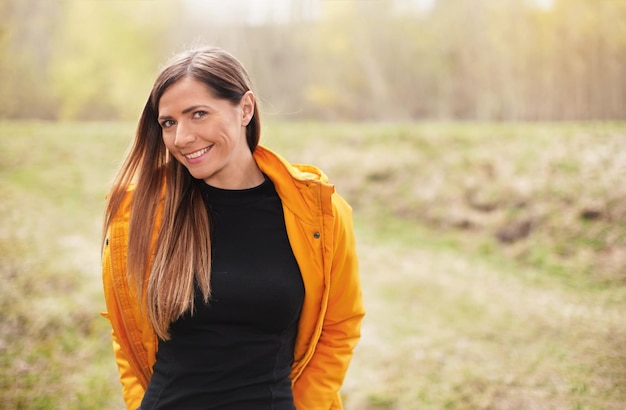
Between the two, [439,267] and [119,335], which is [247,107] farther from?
[439,267]

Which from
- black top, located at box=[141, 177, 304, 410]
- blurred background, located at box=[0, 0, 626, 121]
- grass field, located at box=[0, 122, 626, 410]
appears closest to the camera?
black top, located at box=[141, 177, 304, 410]

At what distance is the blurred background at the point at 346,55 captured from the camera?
715 centimetres

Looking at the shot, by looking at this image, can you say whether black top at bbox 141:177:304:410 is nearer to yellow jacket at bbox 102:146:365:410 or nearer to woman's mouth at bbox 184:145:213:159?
yellow jacket at bbox 102:146:365:410

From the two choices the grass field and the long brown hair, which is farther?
the grass field

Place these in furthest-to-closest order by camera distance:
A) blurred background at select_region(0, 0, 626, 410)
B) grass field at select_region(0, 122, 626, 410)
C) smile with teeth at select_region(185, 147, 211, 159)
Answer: blurred background at select_region(0, 0, 626, 410) < grass field at select_region(0, 122, 626, 410) < smile with teeth at select_region(185, 147, 211, 159)

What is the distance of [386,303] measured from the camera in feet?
16.0

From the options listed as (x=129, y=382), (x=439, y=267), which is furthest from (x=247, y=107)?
(x=439, y=267)

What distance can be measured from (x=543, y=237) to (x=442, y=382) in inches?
105

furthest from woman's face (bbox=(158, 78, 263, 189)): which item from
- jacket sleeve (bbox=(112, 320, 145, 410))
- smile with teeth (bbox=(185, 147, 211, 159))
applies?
jacket sleeve (bbox=(112, 320, 145, 410))

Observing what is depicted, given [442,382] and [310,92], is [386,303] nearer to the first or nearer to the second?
[442,382]

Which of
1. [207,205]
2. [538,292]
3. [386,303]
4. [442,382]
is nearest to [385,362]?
[442,382]

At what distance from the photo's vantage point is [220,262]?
62.4 inches

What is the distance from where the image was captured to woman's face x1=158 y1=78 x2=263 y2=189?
1551mm

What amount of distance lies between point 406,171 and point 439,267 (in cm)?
245
